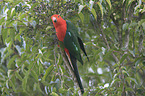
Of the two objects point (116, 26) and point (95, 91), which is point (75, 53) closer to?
point (95, 91)

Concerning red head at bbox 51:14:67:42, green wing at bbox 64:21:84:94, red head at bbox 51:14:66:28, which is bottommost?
green wing at bbox 64:21:84:94

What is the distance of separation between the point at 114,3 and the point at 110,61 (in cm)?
51

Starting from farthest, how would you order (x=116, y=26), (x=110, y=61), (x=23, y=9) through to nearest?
1. (x=110, y=61)
2. (x=116, y=26)
3. (x=23, y=9)

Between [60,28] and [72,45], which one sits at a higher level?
[60,28]

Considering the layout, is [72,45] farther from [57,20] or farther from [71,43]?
[57,20]

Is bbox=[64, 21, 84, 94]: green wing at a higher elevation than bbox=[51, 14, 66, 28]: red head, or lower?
lower

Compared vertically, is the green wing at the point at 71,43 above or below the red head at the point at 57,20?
below

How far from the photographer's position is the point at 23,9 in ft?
3.74

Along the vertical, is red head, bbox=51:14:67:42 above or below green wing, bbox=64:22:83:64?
above

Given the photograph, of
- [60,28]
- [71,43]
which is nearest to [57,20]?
[60,28]

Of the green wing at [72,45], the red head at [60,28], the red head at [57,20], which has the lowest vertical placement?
the green wing at [72,45]

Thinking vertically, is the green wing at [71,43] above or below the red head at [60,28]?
below

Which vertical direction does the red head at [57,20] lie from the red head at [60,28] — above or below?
above

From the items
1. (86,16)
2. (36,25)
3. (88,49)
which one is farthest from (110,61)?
(36,25)
